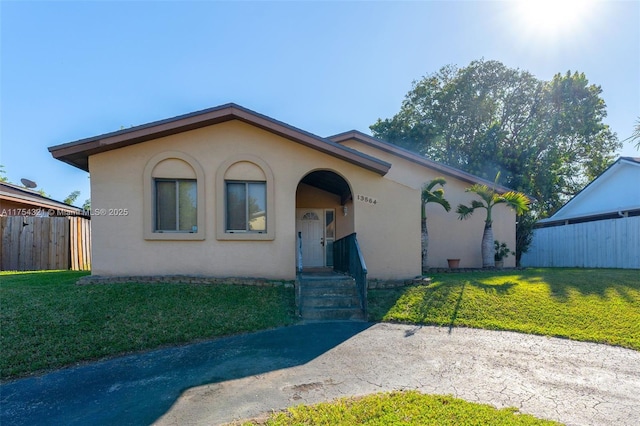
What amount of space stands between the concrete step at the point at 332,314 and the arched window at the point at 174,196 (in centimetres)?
366

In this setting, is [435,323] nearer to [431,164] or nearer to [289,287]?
[289,287]

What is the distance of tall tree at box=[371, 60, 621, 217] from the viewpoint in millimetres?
22312

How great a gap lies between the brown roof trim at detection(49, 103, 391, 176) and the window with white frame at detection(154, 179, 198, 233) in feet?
4.33

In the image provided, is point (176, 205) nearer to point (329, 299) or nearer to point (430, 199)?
point (329, 299)

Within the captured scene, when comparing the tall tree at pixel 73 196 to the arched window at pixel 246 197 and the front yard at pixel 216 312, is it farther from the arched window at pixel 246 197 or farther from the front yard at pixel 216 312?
the arched window at pixel 246 197

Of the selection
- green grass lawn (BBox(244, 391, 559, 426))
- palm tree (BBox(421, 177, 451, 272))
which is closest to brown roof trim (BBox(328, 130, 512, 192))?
palm tree (BBox(421, 177, 451, 272))

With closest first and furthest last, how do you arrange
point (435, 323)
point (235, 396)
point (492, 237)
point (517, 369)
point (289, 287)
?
point (235, 396) < point (517, 369) < point (435, 323) < point (289, 287) < point (492, 237)

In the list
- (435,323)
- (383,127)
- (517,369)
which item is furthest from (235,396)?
(383,127)

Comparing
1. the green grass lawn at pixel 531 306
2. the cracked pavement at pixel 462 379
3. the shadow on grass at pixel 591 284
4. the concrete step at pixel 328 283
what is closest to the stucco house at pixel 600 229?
the shadow on grass at pixel 591 284

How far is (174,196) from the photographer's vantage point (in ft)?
30.2

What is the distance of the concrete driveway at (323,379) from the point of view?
147 inches

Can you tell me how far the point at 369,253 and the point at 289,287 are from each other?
2.53 metres

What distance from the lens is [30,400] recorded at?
4.08 m

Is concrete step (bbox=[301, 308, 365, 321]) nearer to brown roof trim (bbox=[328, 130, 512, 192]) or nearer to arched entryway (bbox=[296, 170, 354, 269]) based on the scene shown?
arched entryway (bbox=[296, 170, 354, 269])
